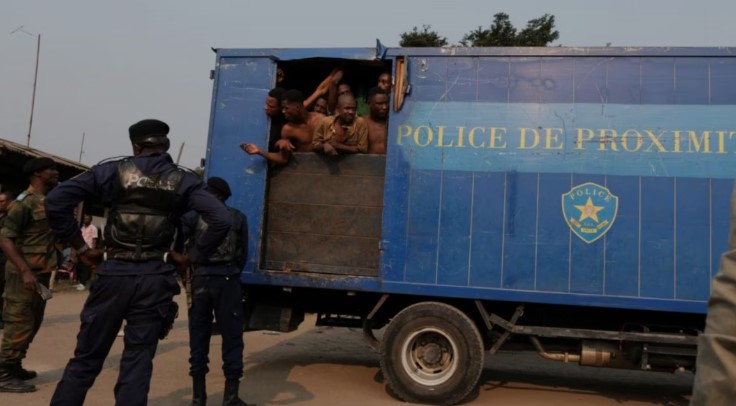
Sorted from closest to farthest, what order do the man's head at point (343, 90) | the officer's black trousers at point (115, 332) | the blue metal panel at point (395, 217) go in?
the officer's black trousers at point (115, 332), the blue metal panel at point (395, 217), the man's head at point (343, 90)

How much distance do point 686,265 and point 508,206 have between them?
1.47 metres

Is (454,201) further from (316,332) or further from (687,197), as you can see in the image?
(316,332)

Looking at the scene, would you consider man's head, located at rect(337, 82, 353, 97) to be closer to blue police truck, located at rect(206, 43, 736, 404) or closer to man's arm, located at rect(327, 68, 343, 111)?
man's arm, located at rect(327, 68, 343, 111)

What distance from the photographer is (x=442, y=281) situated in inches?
192

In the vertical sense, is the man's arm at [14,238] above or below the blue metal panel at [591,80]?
below

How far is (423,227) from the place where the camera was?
196 inches

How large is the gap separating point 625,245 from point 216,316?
338 cm

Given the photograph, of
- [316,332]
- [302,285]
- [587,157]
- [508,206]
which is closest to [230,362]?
[302,285]

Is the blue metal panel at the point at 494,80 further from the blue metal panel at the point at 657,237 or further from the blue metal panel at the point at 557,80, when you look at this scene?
the blue metal panel at the point at 657,237

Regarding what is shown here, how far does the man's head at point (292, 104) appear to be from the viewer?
5367mm

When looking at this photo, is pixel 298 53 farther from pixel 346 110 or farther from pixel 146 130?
pixel 146 130

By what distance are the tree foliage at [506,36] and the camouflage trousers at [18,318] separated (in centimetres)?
1931

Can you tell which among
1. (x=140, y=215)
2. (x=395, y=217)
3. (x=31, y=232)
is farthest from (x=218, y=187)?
(x=31, y=232)

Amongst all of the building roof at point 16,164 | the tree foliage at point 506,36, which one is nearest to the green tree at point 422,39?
the tree foliage at point 506,36
